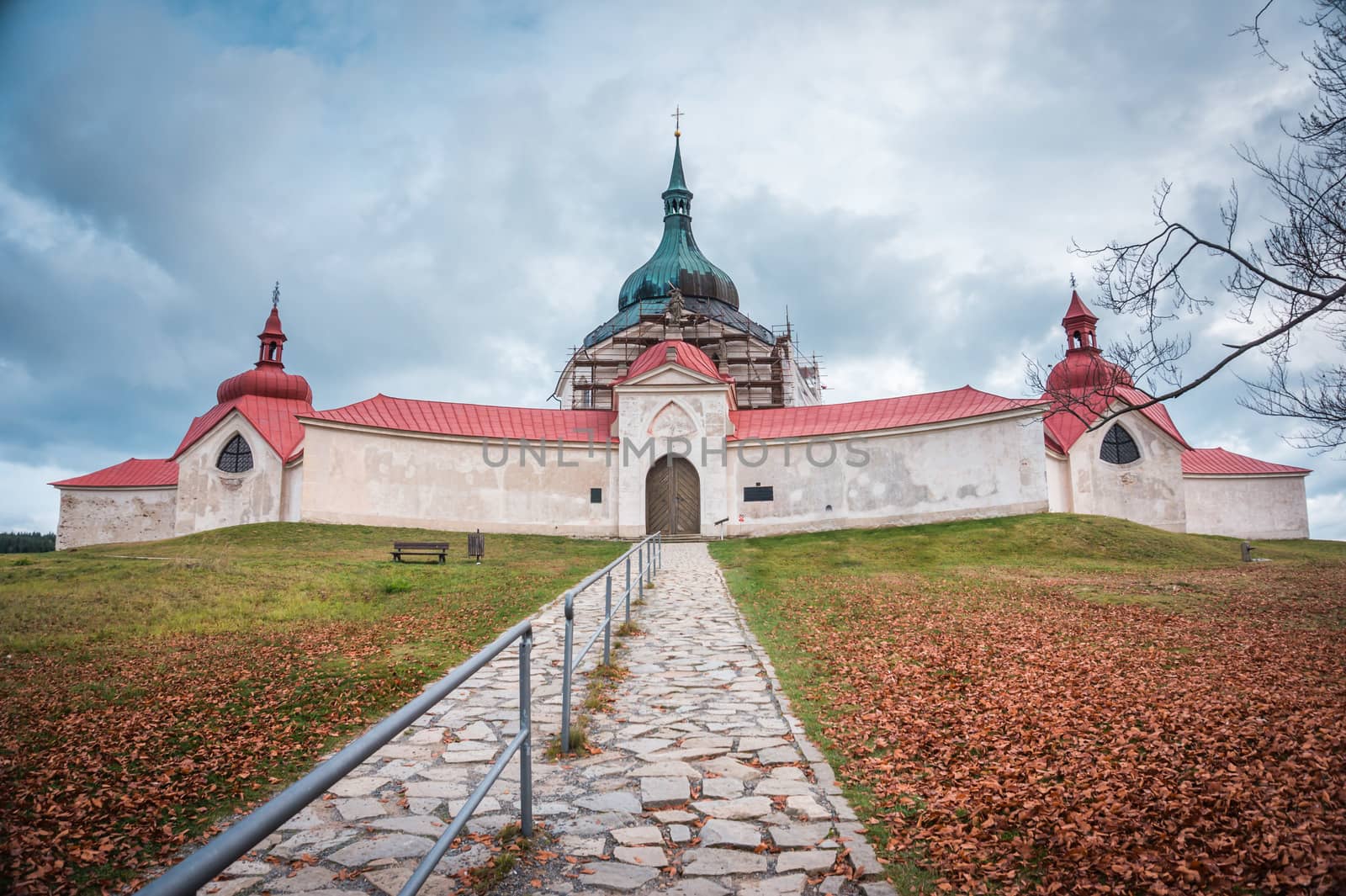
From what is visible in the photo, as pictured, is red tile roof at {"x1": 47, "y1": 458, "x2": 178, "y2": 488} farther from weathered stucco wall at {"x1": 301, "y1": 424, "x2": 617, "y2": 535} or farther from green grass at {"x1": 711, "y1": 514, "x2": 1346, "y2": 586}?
green grass at {"x1": 711, "y1": 514, "x2": 1346, "y2": 586}

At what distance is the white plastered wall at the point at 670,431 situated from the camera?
28.2 m

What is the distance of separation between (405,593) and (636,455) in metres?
15.7

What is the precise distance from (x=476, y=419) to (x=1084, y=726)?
2639cm

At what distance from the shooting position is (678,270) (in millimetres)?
41000

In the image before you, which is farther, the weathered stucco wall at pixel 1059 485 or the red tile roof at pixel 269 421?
the red tile roof at pixel 269 421

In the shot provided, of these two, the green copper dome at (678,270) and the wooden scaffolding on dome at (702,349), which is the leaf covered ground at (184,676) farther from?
the green copper dome at (678,270)

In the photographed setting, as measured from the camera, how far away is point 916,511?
2664 centimetres

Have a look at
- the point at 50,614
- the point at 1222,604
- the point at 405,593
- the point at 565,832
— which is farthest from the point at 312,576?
the point at 1222,604

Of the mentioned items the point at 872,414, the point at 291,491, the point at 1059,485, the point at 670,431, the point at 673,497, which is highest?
the point at 872,414

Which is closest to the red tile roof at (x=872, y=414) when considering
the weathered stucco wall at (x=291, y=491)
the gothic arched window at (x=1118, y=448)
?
the gothic arched window at (x=1118, y=448)

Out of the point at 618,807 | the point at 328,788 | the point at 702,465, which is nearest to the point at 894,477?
the point at 702,465

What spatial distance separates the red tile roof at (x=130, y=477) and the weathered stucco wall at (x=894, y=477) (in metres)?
24.5

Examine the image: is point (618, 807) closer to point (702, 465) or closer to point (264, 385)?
point (702, 465)

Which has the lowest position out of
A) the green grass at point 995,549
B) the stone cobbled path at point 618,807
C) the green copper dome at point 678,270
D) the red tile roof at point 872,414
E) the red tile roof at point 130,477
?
the stone cobbled path at point 618,807
